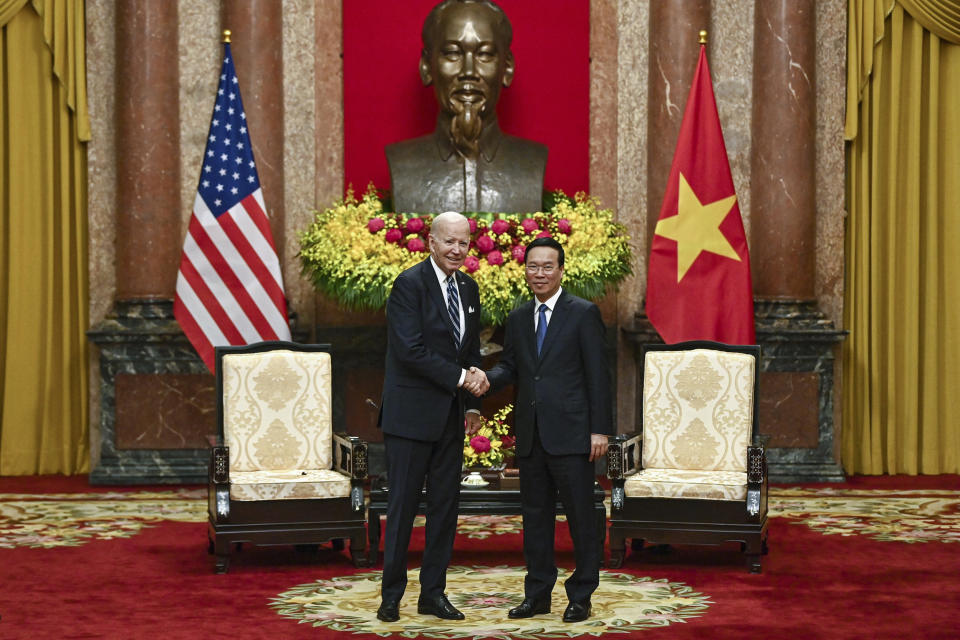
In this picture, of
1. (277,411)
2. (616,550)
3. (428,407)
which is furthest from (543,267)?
(277,411)

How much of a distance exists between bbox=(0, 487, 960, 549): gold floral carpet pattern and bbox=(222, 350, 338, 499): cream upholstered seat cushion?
3.42ft

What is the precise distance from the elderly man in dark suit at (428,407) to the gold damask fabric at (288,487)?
1.20 meters

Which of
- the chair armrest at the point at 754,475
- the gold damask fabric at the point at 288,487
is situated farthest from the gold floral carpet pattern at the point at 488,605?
the chair armrest at the point at 754,475

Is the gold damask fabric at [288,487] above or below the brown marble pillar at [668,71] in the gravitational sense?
below

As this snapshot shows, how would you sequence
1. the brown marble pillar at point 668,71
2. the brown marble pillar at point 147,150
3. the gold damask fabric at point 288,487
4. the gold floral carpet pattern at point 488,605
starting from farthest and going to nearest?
the brown marble pillar at point 668,71, the brown marble pillar at point 147,150, the gold damask fabric at point 288,487, the gold floral carpet pattern at point 488,605

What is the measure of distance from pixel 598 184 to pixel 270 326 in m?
2.81

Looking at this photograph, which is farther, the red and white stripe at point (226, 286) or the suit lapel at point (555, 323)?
the red and white stripe at point (226, 286)

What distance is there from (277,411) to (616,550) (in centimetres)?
181

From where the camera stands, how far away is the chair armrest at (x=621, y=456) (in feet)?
20.8

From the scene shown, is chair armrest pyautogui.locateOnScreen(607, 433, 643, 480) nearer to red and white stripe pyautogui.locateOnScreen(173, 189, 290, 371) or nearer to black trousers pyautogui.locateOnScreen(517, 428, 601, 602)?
black trousers pyautogui.locateOnScreen(517, 428, 601, 602)

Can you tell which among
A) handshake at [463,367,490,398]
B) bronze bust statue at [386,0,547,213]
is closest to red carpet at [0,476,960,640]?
handshake at [463,367,490,398]

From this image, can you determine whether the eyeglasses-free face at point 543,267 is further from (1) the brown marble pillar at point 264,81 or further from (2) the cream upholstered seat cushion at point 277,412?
(1) the brown marble pillar at point 264,81

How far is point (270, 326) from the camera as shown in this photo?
325 inches

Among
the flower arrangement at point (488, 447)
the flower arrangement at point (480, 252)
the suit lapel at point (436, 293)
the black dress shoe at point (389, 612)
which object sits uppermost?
the flower arrangement at point (480, 252)
